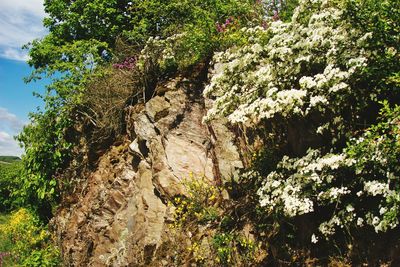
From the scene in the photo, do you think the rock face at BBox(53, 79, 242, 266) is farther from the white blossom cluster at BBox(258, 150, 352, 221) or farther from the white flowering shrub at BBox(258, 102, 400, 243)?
the white flowering shrub at BBox(258, 102, 400, 243)

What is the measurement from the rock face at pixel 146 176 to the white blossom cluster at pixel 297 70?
1.71m

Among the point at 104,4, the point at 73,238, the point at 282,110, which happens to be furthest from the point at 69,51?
the point at 282,110

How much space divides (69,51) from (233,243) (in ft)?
33.7

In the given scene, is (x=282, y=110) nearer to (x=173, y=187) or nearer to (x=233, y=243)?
→ (x=233, y=243)

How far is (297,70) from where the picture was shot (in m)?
5.98

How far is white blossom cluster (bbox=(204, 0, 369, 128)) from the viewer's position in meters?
5.54

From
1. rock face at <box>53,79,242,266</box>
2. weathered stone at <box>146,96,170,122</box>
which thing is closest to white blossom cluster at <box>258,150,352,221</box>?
rock face at <box>53,79,242,266</box>

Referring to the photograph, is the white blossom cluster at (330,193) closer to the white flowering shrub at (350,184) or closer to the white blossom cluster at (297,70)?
the white flowering shrub at (350,184)

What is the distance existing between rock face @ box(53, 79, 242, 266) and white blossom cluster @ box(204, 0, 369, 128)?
5.59ft

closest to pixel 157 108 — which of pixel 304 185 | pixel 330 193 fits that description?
pixel 304 185

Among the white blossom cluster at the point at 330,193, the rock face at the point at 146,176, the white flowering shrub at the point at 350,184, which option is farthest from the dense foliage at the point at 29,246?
the white blossom cluster at the point at 330,193

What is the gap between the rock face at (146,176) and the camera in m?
8.44

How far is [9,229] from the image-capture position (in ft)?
54.4

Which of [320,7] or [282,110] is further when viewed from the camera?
[320,7]
